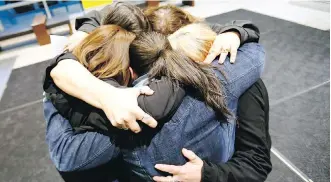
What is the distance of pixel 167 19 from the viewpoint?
104 cm

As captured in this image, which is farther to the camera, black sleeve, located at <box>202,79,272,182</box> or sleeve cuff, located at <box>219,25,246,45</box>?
sleeve cuff, located at <box>219,25,246,45</box>

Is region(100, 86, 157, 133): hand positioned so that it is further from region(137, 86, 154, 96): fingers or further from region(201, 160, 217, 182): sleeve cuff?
region(201, 160, 217, 182): sleeve cuff

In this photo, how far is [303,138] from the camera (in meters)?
2.11

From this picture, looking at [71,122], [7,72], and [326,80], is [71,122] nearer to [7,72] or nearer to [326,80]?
[326,80]

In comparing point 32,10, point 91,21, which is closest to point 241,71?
point 91,21

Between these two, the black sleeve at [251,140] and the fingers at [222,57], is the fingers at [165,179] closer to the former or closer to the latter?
the black sleeve at [251,140]

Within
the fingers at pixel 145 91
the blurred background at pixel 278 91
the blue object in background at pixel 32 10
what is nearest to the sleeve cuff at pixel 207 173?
the fingers at pixel 145 91

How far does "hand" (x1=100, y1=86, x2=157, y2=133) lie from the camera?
68cm

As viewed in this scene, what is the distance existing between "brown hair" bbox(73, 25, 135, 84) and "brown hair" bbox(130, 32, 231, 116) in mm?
36

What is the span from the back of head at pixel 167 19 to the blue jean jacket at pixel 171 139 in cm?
25

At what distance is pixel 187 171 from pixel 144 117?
24 centimetres

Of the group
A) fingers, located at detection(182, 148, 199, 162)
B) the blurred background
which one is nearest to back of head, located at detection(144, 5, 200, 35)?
fingers, located at detection(182, 148, 199, 162)

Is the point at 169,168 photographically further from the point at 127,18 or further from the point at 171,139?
the point at 127,18

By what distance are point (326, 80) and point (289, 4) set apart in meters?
3.25
